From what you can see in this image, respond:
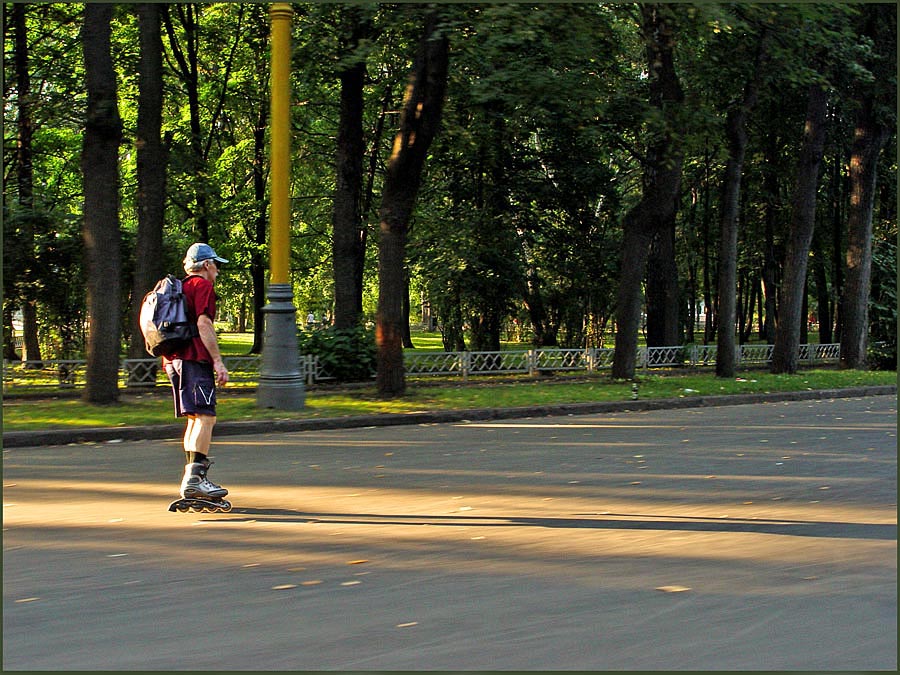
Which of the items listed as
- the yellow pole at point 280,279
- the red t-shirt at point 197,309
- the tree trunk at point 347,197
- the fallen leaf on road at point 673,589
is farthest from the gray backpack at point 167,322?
the tree trunk at point 347,197

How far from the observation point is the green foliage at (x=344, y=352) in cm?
2197

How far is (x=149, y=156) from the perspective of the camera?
63.0ft

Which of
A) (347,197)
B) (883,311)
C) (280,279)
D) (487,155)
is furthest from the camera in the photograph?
(883,311)

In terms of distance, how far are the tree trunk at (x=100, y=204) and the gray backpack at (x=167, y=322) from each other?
805 cm

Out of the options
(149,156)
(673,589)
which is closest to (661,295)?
(149,156)

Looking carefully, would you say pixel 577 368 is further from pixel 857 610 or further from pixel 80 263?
pixel 857 610

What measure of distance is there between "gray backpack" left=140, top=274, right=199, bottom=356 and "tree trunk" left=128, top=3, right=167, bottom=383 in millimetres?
11503

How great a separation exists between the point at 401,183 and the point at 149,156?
505cm

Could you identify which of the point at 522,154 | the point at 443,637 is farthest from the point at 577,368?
the point at 443,637

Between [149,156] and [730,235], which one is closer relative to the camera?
[149,156]

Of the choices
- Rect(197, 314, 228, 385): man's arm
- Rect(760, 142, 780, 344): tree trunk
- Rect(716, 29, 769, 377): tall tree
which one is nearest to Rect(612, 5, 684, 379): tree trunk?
Rect(716, 29, 769, 377): tall tree

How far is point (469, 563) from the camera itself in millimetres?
6691

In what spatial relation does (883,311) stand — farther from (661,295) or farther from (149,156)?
(149,156)

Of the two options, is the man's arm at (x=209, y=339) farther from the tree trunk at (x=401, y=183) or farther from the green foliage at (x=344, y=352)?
the green foliage at (x=344, y=352)
